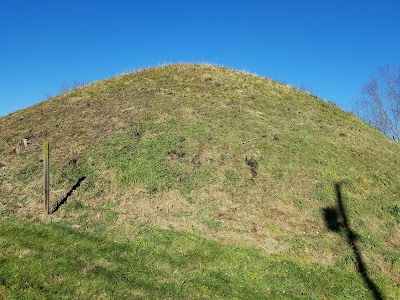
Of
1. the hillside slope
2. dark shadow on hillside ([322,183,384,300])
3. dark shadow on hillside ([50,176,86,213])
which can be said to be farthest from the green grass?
dark shadow on hillside ([50,176,86,213])

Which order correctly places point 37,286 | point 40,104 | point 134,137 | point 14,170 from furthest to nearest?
point 40,104
point 134,137
point 14,170
point 37,286

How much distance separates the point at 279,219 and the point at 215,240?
2.86m

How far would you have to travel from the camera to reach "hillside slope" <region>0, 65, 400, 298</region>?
13.2 meters

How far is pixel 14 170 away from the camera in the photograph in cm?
1623

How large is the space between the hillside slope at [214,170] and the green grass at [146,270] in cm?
59

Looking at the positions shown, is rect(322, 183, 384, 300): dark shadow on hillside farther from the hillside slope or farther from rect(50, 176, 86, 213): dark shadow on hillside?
rect(50, 176, 86, 213): dark shadow on hillside

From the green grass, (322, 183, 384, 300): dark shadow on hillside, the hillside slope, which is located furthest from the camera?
the hillside slope

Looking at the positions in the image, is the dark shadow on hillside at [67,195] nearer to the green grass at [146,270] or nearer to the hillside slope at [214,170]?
the hillside slope at [214,170]

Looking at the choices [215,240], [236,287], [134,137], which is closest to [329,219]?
[215,240]

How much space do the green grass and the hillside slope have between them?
0.59 meters

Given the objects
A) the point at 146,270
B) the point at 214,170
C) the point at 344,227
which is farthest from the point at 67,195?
the point at 344,227

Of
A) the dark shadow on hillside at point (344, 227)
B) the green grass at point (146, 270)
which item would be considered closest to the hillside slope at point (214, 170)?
the dark shadow on hillside at point (344, 227)

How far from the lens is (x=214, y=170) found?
16.2 m

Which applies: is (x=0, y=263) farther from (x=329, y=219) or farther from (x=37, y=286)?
(x=329, y=219)
